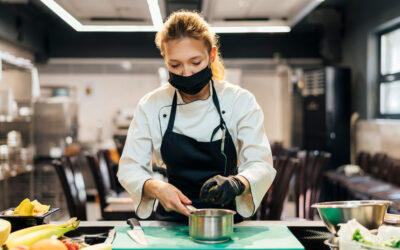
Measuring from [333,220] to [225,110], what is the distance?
1.98 feet

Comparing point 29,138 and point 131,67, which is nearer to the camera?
point 29,138

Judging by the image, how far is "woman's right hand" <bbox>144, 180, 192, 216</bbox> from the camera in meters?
1.32

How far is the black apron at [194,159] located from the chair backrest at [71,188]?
3.46 feet

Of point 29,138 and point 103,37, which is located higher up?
point 103,37

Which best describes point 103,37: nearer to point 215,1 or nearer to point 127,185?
point 215,1

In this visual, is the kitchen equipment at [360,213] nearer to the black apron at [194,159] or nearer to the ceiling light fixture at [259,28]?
the black apron at [194,159]

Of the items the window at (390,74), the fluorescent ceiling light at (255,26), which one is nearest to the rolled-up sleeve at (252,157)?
the fluorescent ceiling light at (255,26)

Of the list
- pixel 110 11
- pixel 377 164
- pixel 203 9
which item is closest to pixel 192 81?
pixel 110 11

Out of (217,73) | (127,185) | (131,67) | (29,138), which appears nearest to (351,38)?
(131,67)

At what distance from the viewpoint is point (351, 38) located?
21.7 ft

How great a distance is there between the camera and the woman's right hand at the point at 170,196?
4.32 ft

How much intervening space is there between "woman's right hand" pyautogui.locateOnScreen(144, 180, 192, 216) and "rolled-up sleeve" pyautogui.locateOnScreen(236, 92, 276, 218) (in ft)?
0.74

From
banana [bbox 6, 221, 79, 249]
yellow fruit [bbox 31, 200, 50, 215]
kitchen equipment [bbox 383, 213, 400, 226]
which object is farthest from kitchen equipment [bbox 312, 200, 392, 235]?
yellow fruit [bbox 31, 200, 50, 215]

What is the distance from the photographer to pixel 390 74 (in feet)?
17.9
